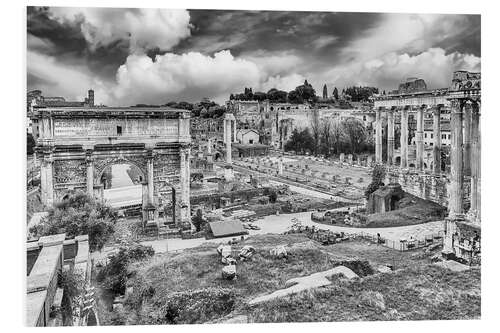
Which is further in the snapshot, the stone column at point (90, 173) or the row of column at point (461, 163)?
the stone column at point (90, 173)

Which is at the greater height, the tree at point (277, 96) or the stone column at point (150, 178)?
the tree at point (277, 96)

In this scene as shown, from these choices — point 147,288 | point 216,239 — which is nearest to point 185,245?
point 216,239

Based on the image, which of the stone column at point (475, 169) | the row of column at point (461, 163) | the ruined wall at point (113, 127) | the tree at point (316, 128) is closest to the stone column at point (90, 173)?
the ruined wall at point (113, 127)

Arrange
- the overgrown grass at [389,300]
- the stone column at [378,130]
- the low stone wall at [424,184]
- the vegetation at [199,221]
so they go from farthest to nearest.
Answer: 1. the stone column at [378,130]
2. the low stone wall at [424,184]
3. the vegetation at [199,221]
4. the overgrown grass at [389,300]

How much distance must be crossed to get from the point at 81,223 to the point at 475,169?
866 centimetres

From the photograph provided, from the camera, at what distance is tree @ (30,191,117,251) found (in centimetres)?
998

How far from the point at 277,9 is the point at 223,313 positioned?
561cm

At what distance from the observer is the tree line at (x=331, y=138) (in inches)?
1085

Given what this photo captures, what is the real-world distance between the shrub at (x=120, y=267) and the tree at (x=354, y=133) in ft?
64.8

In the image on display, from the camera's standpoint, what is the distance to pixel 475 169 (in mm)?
10375

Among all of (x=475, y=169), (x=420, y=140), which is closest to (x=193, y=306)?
(x=475, y=169)

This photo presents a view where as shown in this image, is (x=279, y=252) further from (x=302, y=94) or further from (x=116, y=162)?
(x=302, y=94)

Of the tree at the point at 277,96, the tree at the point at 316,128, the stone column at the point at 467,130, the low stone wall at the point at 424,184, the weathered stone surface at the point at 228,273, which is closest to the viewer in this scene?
the weathered stone surface at the point at 228,273

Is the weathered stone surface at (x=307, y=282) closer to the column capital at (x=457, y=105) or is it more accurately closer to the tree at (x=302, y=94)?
the column capital at (x=457, y=105)
